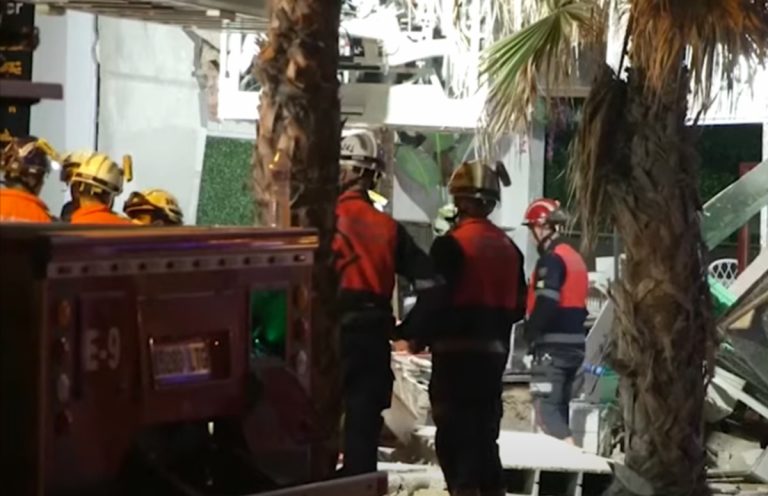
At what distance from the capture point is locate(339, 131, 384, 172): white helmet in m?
8.76

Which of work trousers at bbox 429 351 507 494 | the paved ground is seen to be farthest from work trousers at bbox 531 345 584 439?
work trousers at bbox 429 351 507 494

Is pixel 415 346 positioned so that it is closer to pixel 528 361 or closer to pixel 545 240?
pixel 545 240

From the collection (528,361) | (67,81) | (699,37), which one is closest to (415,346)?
(699,37)

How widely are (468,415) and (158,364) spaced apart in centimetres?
389

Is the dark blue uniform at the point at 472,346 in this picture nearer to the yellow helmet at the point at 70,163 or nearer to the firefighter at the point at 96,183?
the firefighter at the point at 96,183

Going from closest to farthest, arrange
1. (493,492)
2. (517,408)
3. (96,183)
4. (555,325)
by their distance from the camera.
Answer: (493,492)
(96,183)
(555,325)
(517,408)

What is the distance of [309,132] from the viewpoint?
26.4 feet

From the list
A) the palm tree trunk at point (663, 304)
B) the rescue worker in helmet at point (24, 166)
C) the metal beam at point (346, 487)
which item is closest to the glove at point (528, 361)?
the palm tree trunk at point (663, 304)

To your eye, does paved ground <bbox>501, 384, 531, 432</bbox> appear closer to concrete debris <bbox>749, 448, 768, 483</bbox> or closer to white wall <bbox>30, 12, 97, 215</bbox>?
concrete debris <bbox>749, 448, 768, 483</bbox>

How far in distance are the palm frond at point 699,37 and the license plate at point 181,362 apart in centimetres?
441

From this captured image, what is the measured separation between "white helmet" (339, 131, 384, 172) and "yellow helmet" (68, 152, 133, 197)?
148 cm

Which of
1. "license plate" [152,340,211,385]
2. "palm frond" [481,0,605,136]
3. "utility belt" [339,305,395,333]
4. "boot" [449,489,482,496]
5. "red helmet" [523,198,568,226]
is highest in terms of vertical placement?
"palm frond" [481,0,605,136]

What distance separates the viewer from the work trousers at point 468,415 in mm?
8727

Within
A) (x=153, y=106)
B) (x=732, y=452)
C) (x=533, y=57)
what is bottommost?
(x=732, y=452)
